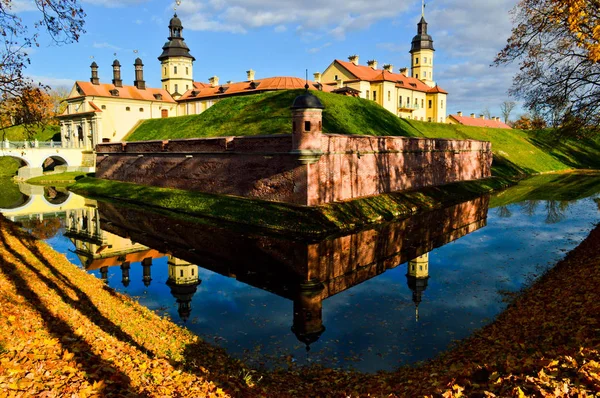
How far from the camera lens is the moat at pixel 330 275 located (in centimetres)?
861

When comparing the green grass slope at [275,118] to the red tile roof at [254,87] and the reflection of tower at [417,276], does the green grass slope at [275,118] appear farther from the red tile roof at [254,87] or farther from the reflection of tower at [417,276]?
the reflection of tower at [417,276]

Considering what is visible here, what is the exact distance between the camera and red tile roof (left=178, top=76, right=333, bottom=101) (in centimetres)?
4888

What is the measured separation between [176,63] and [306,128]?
48.8 m

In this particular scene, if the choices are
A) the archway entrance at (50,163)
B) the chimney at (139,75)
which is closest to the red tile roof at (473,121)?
the chimney at (139,75)

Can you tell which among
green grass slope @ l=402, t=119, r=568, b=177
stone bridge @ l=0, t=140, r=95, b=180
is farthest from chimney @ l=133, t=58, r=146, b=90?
green grass slope @ l=402, t=119, r=568, b=177

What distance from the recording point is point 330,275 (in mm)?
12438

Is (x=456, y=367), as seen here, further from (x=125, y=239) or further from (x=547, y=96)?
(x=125, y=239)

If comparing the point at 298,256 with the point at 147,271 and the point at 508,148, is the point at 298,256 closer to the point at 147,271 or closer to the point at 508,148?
the point at 147,271

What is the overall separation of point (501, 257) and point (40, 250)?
14803 mm

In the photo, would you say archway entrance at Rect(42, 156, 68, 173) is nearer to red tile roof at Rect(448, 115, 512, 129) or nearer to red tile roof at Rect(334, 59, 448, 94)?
red tile roof at Rect(334, 59, 448, 94)

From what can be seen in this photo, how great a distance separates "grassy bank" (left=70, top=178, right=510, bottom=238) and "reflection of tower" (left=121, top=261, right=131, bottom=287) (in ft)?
19.4

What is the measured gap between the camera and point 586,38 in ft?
38.3

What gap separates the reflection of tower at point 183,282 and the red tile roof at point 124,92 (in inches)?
1690

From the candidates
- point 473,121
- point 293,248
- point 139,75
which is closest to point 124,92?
point 139,75
